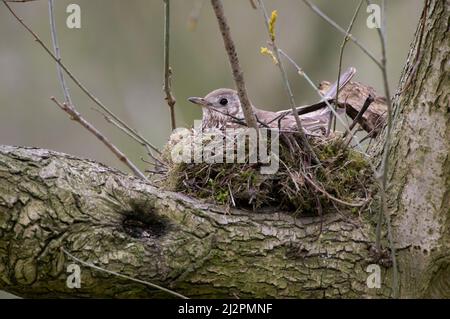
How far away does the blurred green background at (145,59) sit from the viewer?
980cm

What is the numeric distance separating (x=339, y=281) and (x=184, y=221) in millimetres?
941

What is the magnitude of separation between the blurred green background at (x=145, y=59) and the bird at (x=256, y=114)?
307cm

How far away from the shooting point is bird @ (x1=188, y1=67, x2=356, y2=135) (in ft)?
18.5

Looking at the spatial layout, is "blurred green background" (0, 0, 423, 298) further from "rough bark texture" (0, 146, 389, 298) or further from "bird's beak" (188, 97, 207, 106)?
"rough bark texture" (0, 146, 389, 298)

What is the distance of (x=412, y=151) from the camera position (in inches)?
181

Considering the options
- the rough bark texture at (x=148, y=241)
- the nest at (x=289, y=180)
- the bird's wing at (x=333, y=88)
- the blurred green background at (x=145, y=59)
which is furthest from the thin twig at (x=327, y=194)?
the blurred green background at (x=145, y=59)

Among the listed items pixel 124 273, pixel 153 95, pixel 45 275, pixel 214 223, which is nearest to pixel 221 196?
pixel 214 223

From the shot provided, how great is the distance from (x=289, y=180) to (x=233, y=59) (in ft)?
3.10

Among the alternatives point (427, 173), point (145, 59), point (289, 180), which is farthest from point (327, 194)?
point (145, 59)

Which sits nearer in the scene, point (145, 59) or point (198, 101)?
point (198, 101)

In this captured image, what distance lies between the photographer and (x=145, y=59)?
33.5 feet

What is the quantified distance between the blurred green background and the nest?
16.0ft

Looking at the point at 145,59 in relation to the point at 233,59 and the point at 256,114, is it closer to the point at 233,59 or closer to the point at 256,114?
the point at 256,114

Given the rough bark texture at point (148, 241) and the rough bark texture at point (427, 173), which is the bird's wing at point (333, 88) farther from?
the rough bark texture at point (148, 241)
